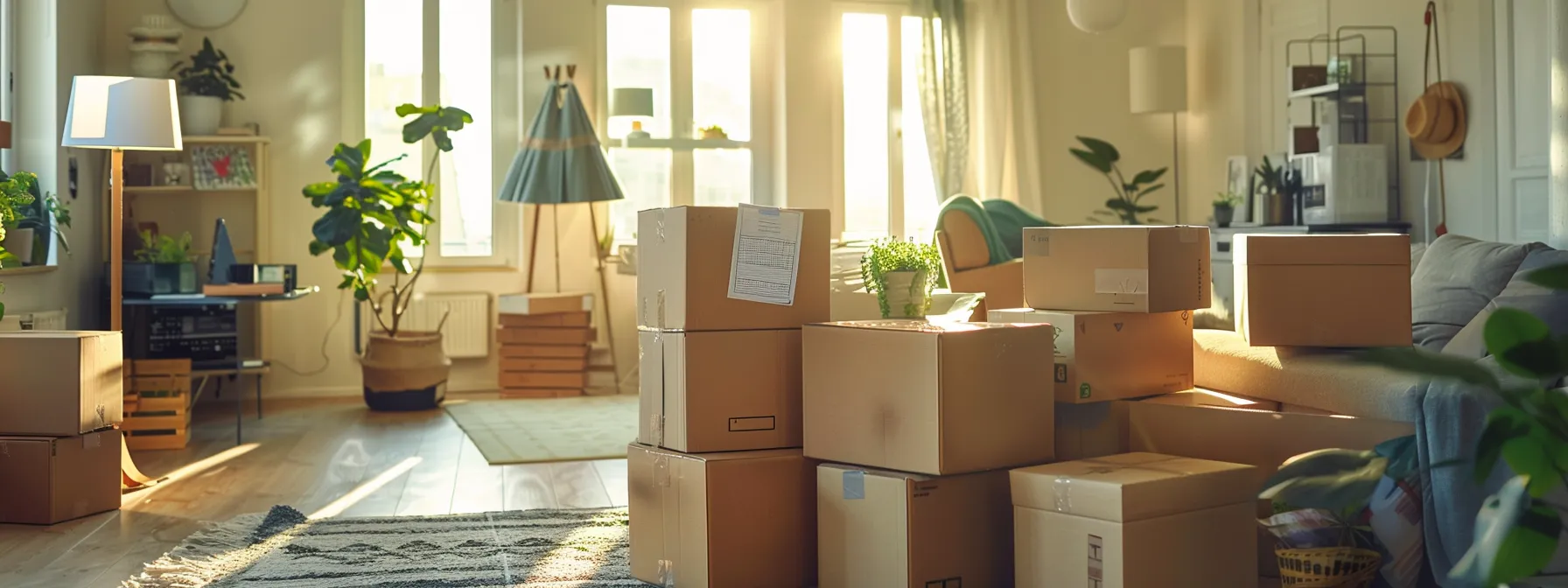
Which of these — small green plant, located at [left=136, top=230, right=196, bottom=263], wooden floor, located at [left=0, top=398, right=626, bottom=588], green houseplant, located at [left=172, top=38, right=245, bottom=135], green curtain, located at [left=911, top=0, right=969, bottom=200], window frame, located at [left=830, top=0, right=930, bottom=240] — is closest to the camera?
wooden floor, located at [left=0, top=398, right=626, bottom=588]

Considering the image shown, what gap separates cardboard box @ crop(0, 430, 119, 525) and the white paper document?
219 cm

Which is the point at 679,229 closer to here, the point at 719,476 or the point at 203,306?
the point at 719,476

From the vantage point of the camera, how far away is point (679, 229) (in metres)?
2.85

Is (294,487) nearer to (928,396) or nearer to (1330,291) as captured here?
(928,396)

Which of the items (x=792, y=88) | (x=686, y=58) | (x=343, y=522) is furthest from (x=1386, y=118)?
(x=343, y=522)

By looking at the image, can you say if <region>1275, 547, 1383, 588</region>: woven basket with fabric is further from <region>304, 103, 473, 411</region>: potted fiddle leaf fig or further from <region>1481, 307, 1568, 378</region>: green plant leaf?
<region>304, 103, 473, 411</region>: potted fiddle leaf fig

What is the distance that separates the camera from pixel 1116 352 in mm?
3000

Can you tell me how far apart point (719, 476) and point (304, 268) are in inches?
183

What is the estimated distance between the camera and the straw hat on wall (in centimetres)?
554

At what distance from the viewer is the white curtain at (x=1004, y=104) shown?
761 cm

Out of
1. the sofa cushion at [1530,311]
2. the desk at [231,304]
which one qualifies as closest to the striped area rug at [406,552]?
the desk at [231,304]

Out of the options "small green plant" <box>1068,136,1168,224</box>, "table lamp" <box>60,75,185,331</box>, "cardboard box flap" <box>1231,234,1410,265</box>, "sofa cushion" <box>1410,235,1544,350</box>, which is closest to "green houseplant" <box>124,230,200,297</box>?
"table lamp" <box>60,75,185,331</box>

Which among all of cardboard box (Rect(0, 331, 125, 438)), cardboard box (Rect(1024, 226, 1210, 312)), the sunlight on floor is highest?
cardboard box (Rect(1024, 226, 1210, 312))

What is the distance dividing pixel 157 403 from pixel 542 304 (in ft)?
6.98
